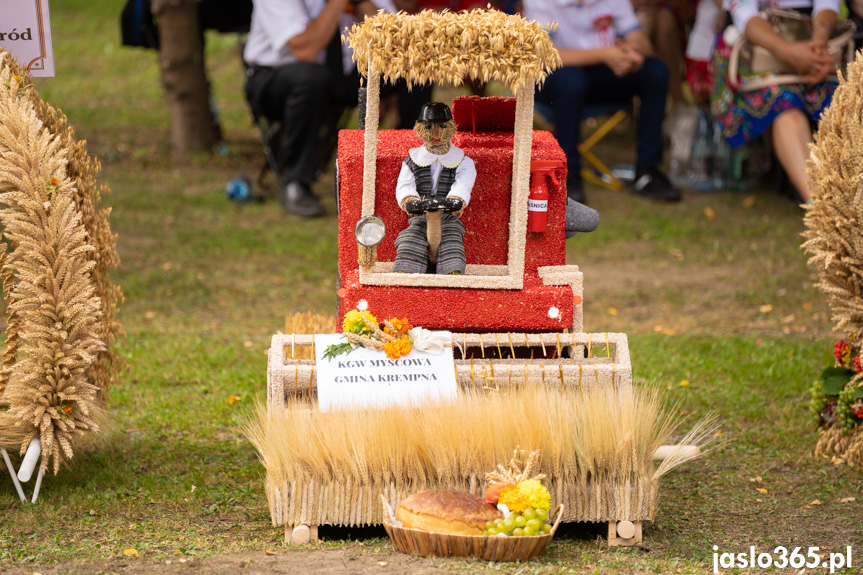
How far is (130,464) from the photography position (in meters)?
3.67

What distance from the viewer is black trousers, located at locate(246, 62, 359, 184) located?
7156 millimetres

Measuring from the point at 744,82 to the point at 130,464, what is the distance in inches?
198

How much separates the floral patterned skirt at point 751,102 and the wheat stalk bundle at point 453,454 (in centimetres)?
408

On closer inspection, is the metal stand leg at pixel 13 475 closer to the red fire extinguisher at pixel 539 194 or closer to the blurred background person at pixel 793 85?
the red fire extinguisher at pixel 539 194

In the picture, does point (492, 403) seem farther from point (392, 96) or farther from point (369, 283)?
point (392, 96)

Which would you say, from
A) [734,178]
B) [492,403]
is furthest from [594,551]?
[734,178]

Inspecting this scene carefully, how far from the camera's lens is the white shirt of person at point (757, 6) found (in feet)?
21.2

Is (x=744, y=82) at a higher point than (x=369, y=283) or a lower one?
higher

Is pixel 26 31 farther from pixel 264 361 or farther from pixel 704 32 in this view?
pixel 704 32

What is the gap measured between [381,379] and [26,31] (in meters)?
1.86

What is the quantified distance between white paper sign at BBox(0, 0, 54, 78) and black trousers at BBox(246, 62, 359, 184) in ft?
11.7

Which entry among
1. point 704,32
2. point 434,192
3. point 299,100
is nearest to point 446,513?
point 434,192

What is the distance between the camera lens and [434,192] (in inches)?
136

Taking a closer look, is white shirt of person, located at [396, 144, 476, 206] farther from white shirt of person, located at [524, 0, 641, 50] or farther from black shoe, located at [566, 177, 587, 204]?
white shirt of person, located at [524, 0, 641, 50]
